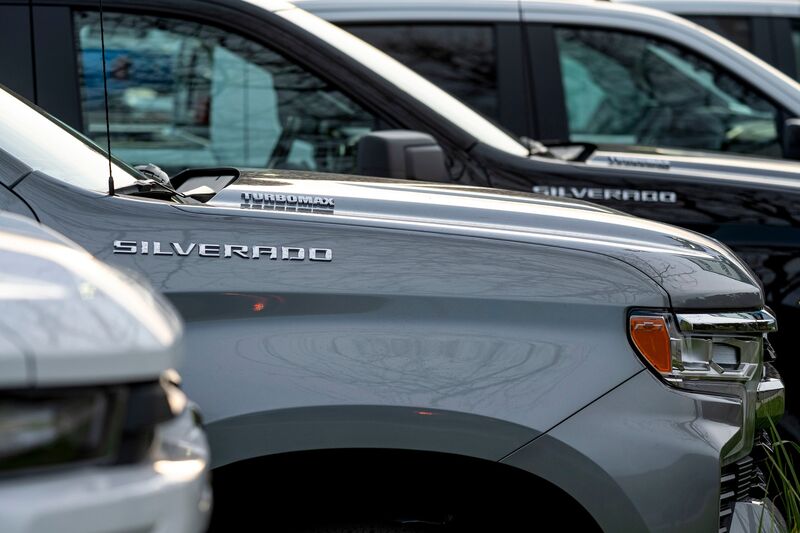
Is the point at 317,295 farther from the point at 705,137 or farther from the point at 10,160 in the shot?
the point at 705,137

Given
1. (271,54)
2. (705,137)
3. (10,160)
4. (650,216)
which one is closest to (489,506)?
(10,160)

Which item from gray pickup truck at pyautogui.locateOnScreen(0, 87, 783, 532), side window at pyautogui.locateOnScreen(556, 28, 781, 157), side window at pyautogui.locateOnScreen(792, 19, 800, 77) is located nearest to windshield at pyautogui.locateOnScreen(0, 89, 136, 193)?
gray pickup truck at pyautogui.locateOnScreen(0, 87, 783, 532)

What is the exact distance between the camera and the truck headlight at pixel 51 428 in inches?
63.1

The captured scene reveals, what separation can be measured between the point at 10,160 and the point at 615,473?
1.32 metres

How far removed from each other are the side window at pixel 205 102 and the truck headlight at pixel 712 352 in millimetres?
1996

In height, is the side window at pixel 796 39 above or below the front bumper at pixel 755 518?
above

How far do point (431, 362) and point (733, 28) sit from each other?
5.54m

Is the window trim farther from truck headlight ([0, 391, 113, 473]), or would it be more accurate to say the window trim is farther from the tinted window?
truck headlight ([0, 391, 113, 473])

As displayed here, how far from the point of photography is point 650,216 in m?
4.34

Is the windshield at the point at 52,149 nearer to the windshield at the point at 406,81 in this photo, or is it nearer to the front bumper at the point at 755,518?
the windshield at the point at 406,81

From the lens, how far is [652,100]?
22.3ft

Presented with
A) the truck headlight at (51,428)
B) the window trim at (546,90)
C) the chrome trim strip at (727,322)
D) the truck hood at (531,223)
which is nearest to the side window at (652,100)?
the window trim at (546,90)

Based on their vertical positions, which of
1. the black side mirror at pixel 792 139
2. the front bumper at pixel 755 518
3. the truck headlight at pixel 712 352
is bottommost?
the front bumper at pixel 755 518

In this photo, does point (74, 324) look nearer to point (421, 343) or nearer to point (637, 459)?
point (421, 343)
